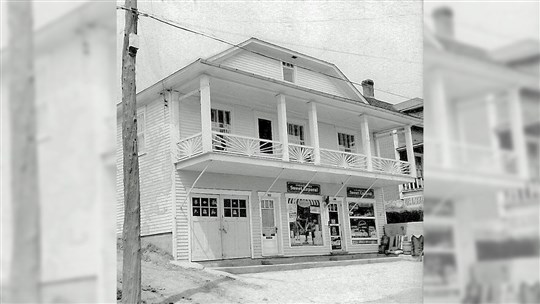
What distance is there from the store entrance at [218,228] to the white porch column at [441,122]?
0.82 m

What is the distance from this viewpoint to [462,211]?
152 cm

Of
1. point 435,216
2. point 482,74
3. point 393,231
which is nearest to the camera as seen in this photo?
point 482,74

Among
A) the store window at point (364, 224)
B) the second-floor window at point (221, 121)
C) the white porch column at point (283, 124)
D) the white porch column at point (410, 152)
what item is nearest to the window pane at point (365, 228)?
the store window at point (364, 224)

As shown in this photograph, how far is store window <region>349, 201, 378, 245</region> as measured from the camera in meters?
2.11

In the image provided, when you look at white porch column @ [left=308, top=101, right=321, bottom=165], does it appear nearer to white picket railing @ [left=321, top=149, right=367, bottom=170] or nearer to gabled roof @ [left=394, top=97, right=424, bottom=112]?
white picket railing @ [left=321, top=149, right=367, bottom=170]

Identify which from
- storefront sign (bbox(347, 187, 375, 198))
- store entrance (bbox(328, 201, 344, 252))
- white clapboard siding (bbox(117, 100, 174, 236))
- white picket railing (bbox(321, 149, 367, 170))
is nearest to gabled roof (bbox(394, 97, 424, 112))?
white picket railing (bbox(321, 149, 367, 170))

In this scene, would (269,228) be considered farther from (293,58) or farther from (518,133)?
(518,133)

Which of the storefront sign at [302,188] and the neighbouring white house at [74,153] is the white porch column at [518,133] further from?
the neighbouring white house at [74,153]

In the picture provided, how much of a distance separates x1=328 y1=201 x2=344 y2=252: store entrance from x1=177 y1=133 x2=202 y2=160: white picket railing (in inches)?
22.8

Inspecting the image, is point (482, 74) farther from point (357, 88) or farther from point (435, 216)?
point (357, 88)

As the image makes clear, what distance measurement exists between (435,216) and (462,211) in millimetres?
91

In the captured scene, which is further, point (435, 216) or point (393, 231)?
point (393, 231)

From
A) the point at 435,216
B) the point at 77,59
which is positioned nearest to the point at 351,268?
the point at 435,216

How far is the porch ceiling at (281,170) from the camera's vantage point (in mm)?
2080
